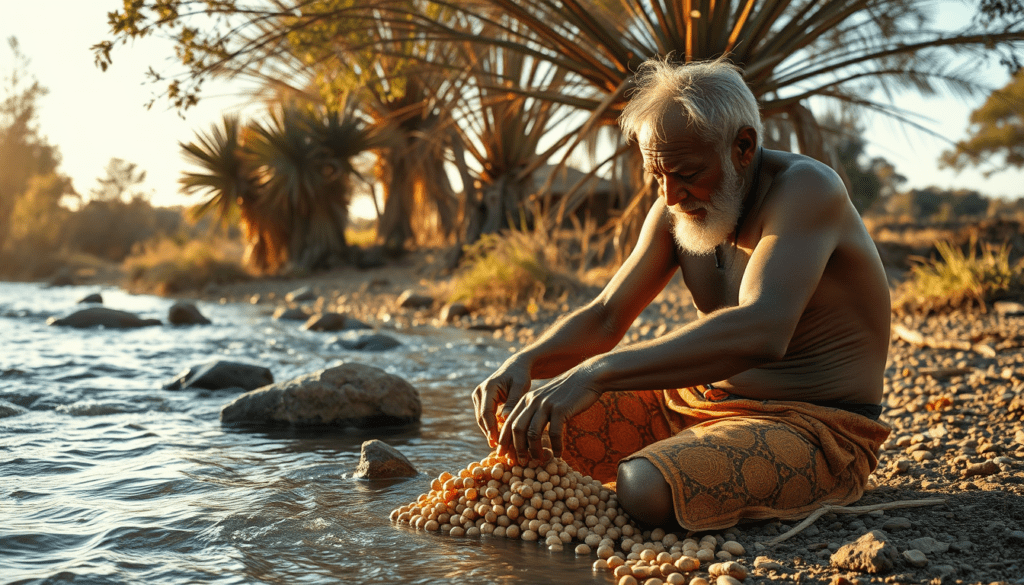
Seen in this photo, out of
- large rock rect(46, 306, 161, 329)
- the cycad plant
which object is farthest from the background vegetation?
large rock rect(46, 306, 161, 329)

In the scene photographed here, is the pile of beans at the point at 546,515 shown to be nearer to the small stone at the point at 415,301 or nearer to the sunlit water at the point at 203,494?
the sunlit water at the point at 203,494

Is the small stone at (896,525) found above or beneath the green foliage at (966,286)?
beneath

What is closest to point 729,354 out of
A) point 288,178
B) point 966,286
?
point 966,286

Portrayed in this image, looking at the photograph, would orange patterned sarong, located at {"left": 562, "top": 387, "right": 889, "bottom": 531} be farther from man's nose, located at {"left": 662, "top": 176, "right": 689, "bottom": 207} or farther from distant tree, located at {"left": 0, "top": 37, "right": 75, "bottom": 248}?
distant tree, located at {"left": 0, "top": 37, "right": 75, "bottom": 248}

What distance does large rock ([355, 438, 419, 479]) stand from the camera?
9.11 feet

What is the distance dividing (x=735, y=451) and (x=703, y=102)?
92 centimetres

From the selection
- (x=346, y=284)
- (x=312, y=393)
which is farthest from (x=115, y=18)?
(x=346, y=284)

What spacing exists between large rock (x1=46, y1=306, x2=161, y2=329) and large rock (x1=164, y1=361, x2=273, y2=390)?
13.3ft

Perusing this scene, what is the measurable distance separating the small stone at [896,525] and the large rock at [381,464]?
5.13ft

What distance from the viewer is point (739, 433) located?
6.91ft

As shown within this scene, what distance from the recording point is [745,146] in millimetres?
2186

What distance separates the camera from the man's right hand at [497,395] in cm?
217

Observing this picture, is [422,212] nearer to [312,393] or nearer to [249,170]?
[249,170]

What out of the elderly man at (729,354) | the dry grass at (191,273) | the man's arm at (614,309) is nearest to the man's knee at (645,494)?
the elderly man at (729,354)
